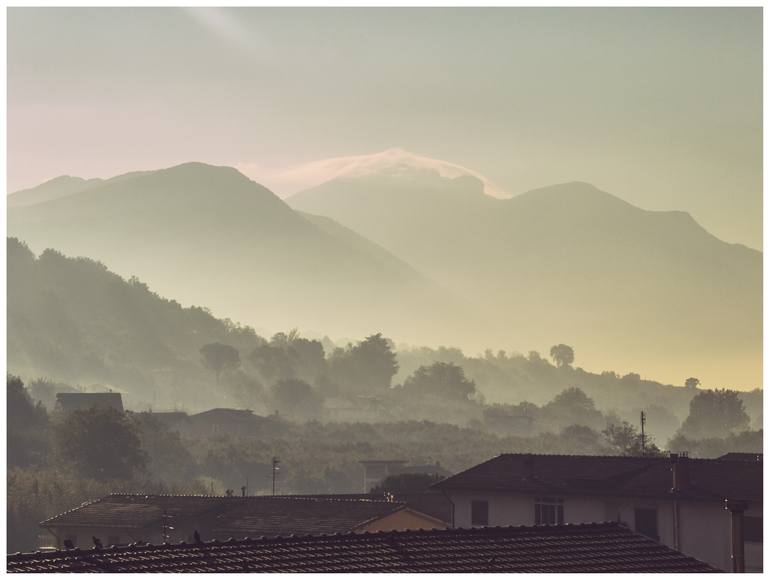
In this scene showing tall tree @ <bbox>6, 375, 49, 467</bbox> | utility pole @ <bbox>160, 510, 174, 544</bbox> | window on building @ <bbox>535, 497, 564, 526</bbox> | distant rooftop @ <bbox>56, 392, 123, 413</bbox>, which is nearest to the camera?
window on building @ <bbox>535, 497, 564, 526</bbox>

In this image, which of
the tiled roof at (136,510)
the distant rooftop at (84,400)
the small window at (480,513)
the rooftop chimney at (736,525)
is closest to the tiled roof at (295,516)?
the tiled roof at (136,510)

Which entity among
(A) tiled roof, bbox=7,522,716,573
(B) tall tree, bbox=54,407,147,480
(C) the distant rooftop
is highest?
(C) the distant rooftop

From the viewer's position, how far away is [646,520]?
160ft

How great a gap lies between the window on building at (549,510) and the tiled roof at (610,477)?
14.6 inches

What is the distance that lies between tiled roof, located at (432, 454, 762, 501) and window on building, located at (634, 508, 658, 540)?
0.57 metres

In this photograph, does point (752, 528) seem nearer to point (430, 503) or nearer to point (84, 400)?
point (430, 503)

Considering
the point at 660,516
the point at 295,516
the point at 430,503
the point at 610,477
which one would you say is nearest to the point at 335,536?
the point at 660,516

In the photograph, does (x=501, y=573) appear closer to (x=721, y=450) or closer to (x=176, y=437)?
(x=176, y=437)

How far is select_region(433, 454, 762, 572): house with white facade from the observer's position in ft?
150

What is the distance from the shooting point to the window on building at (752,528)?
4556 cm

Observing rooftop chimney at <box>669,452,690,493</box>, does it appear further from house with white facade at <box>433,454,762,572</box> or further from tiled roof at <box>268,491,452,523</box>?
tiled roof at <box>268,491,452,523</box>

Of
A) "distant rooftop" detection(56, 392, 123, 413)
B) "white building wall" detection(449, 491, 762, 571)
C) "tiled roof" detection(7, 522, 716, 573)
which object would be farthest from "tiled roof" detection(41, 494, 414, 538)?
"distant rooftop" detection(56, 392, 123, 413)

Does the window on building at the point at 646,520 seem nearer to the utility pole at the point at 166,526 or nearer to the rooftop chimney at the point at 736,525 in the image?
the utility pole at the point at 166,526

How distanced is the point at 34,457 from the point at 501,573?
115 m
